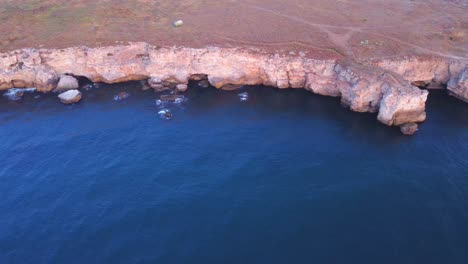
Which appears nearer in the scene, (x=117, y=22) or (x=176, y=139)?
(x=176, y=139)

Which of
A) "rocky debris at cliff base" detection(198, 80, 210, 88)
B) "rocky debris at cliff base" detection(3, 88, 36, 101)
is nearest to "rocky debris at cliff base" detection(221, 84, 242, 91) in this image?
"rocky debris at cliff base" detection(198, 80, 210, 88)

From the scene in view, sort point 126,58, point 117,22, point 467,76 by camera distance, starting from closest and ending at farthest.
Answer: point 467,76, point 126,58, point 117,22

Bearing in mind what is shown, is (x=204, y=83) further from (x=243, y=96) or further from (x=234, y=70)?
(x=243, y=96)

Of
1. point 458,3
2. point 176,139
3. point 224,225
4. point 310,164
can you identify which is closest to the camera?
point 224,225

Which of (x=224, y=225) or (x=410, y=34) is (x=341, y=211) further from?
(x=410, y=34)

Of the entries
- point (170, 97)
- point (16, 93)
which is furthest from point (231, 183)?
point (16, 93)

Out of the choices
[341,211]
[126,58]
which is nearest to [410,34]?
[341,211]

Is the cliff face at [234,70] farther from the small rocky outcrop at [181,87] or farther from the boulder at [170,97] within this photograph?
the boulder at [170,97]
